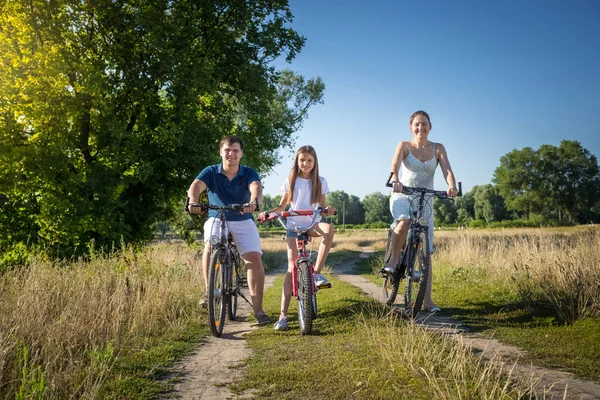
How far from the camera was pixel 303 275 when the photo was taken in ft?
16.1

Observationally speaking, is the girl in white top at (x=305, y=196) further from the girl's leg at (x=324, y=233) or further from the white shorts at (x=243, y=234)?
the white shorts at (x=243, y=234)

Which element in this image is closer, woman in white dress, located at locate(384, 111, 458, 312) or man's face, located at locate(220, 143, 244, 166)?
man's face, located at locate(220, 143, 244, 166)

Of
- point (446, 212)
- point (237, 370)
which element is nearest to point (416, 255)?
point (237, 370)

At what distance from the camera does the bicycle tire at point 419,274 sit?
16.6 feet

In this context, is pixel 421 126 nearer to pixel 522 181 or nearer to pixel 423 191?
pixel 423 191

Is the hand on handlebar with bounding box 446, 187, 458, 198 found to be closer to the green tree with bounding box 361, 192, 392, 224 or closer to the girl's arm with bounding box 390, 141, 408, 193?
the girl's arm with bounding box 390, 141, 408, 193

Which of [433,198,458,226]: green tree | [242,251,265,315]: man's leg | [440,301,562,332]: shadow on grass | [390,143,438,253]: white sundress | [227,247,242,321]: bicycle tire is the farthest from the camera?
[433,198,458,226]: green tree

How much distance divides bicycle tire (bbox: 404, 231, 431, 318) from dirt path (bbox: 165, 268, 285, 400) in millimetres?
2090

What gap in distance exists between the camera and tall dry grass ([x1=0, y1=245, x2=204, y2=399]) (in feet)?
10.1

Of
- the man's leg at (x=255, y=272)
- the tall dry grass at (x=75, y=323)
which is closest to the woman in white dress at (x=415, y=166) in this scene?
the man's leg at (x=255, y=272)

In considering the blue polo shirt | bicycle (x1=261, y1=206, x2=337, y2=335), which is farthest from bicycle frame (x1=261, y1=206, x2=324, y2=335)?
the blue polo shirt

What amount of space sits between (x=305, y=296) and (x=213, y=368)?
1367 mm

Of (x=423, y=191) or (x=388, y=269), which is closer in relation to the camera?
(x=423, y=191)

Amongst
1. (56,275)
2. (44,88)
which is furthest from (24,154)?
(56,275)
